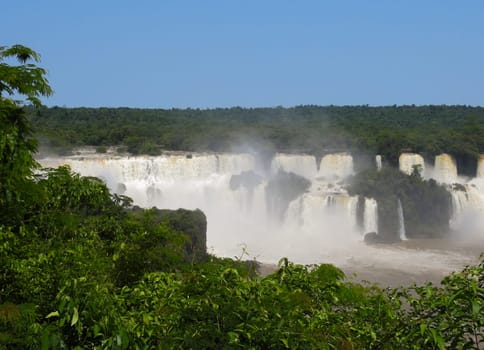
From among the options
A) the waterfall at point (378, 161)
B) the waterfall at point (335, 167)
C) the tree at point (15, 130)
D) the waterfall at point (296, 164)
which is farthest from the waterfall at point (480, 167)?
the tree at point (15, 130)

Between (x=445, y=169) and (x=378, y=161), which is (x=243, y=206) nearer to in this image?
(x=378, y=161)

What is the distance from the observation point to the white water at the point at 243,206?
31031 mm

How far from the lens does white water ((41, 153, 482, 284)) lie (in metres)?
31.0

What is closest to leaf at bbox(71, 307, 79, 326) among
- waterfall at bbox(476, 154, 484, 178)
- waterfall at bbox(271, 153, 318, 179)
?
waterfall at bbox(271, 153, 318, 179)

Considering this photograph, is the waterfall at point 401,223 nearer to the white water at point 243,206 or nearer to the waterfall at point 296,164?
the white water at point 243,206

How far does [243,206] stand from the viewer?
36125 mm

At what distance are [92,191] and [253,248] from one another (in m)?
24.5

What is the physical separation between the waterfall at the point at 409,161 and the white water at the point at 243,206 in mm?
3875

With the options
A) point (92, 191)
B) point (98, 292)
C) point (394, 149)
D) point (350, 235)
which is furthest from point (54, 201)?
point (394, 149)

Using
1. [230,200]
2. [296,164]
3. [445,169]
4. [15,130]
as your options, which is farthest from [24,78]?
[445,169]

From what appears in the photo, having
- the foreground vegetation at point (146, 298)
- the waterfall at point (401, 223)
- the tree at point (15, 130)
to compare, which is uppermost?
the tree at point (15, 130)

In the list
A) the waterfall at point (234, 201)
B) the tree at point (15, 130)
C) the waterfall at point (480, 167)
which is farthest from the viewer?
the waterfall at point (480, 167)

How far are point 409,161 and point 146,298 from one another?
122 feet

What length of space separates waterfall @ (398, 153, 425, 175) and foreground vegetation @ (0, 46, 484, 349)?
1337 inches
